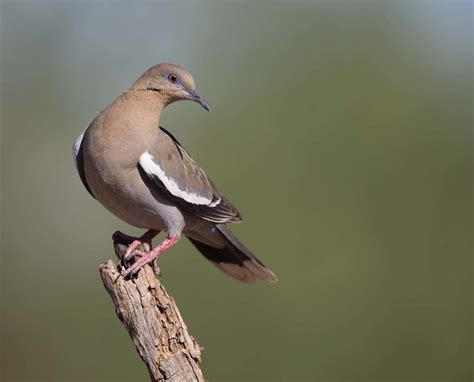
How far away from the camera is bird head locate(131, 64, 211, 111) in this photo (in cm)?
473

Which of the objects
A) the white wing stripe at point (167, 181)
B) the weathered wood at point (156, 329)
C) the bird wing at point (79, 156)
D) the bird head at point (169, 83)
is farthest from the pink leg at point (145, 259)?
the bird head at point (169, 83)

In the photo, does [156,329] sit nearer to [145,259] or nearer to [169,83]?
[145,259]

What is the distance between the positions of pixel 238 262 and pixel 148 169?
1.26 meters

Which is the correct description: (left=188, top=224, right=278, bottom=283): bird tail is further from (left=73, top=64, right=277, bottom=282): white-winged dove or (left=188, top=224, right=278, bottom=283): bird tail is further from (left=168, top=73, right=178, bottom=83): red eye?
(left=168, top=73, right=178, bottom=83): red eye

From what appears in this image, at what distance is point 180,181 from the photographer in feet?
15.5

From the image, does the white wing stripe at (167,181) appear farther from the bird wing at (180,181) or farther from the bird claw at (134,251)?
the bird claw at (134,251)

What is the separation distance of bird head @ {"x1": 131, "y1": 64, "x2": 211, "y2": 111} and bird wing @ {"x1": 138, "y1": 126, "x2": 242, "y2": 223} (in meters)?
0.30

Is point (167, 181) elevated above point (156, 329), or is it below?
above

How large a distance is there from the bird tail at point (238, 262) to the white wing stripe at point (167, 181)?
539mm

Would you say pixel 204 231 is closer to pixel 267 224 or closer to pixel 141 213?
pixel 141 213

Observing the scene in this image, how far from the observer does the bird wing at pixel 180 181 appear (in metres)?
4.54

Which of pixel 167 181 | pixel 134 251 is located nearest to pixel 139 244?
pixel 134 251

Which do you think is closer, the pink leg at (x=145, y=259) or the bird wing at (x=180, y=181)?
the pink leg at (x=145, y=259)

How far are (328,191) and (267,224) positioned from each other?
1.06 meters
